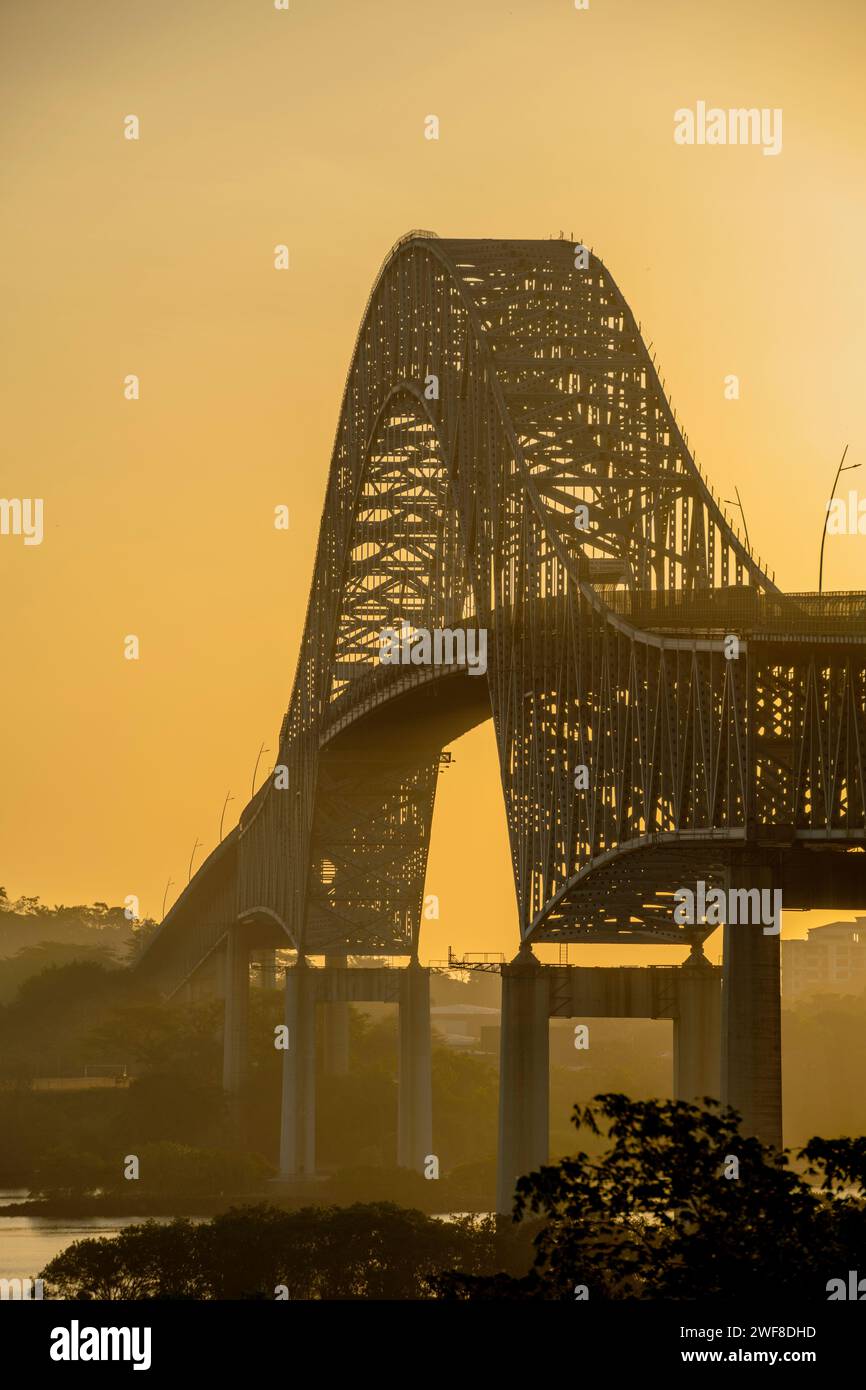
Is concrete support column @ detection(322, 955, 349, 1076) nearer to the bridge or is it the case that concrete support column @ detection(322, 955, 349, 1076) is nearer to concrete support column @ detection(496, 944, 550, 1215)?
the bridge

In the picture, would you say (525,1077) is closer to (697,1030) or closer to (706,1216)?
(697,1030)

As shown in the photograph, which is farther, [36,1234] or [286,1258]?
[36,1234]

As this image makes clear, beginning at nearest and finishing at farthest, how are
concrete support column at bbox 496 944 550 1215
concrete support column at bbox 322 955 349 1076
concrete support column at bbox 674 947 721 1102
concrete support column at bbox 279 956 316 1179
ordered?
1. concrete support column at bbox 674 947 721 1102
2. concrete support column at bbox 496 944 550 1215
3. concrete support column at bbox 279 956 316 1179
4. concrete support column at bbox 322 955 349 1076

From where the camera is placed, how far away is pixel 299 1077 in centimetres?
12762

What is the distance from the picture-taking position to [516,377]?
3430 inches

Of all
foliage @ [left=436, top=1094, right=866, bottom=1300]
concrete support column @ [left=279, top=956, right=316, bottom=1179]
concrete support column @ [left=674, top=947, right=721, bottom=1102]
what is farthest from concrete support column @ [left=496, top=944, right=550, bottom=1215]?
concrete support column @ [left=279, top=956, right=316, bottom=1179]

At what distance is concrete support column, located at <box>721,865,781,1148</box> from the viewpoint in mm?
58750

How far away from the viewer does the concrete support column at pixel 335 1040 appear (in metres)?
149

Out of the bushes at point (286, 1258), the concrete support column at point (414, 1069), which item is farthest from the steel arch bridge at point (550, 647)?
the bushes at point (286, 1258)

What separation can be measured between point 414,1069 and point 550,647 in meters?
50.4

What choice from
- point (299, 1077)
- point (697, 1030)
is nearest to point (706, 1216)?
point (697, 1030)

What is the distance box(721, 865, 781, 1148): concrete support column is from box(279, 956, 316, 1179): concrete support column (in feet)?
222

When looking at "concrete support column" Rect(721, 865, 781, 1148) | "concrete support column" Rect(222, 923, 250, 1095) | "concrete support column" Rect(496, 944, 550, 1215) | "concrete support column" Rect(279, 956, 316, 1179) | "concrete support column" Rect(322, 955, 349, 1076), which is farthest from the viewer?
"concrete support column" Rect(222, 923, 250, 1095)

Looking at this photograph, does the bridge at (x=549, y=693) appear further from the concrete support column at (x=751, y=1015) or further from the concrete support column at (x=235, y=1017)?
the concrete support column at (x=235, y=1017)
